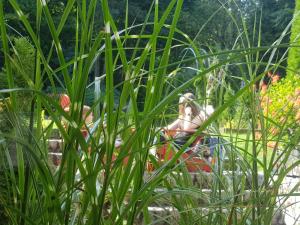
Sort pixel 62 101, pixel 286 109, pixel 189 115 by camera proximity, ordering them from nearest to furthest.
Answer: pixel 62 101
pixel 189 115
pixel 286 109

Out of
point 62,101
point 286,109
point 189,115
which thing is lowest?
point 286,109

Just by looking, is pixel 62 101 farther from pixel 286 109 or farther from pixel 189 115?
pixel 286 109

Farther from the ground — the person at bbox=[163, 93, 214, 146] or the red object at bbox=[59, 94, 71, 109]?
the red object at bbox=[59, 94, 71, 109]

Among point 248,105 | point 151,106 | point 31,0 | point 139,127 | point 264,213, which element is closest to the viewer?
point 139,127

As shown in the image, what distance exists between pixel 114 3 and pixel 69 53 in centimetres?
430

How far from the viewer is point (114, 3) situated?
2258 centimetres

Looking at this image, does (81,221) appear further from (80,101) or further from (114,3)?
(114,3)

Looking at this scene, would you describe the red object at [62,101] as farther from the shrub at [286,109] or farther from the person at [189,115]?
the shrub at [286,109]

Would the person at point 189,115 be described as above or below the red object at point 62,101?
below

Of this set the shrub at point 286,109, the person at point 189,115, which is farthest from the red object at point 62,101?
the shrub at point 286,109

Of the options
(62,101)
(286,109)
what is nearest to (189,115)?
(62,101)

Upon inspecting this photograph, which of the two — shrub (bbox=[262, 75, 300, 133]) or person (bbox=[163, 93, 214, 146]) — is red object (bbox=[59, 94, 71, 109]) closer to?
person (bbox=[163, 93, 214, 146])

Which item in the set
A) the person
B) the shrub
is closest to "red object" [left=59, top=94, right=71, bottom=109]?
the person

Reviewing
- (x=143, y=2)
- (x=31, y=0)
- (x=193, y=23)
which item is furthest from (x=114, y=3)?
(x=31, y=0)
